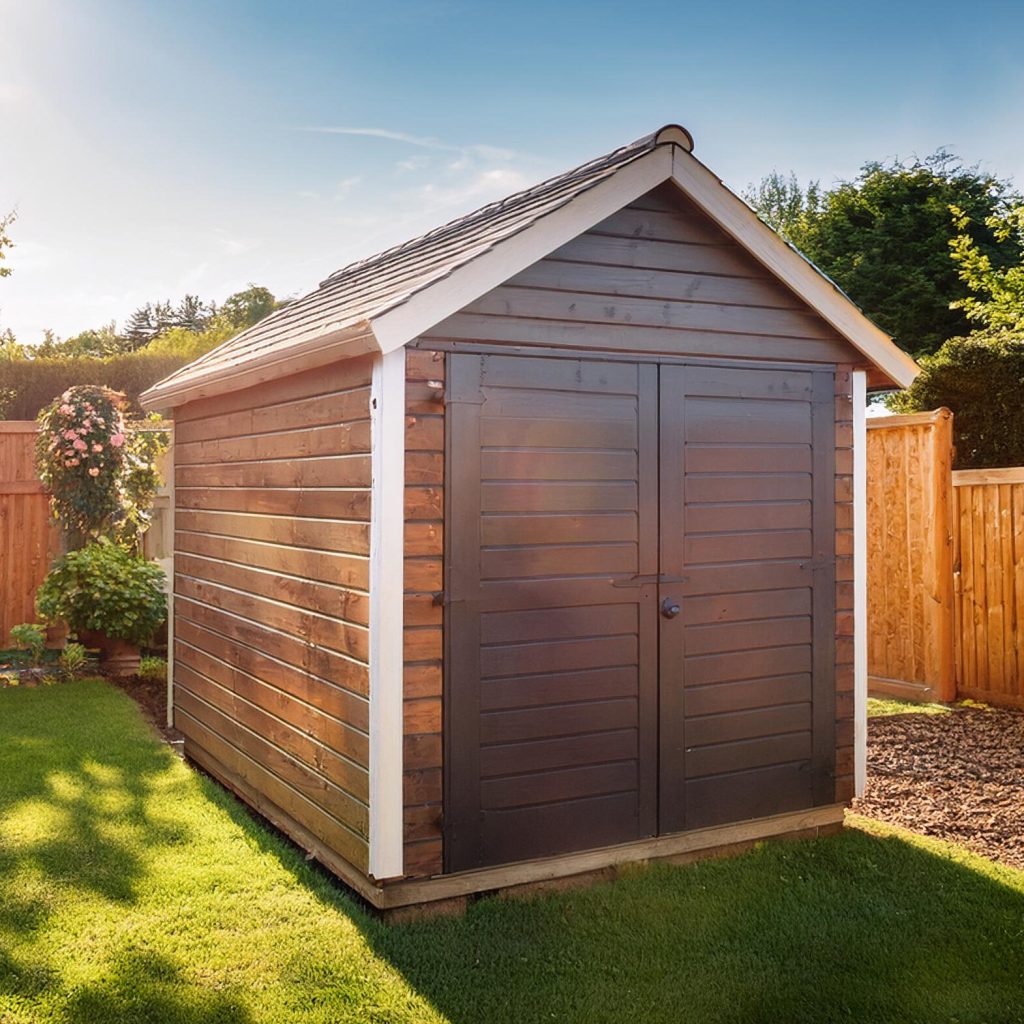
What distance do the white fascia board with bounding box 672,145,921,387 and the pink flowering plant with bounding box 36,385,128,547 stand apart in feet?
23.4

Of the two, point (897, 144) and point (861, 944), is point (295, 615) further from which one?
point (897, 144)

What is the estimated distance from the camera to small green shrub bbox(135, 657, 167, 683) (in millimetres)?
8792

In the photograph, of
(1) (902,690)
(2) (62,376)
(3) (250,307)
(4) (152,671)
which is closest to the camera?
(1) (902,690)

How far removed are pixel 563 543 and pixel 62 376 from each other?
933 inches

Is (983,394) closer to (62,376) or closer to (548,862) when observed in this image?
(548,862)

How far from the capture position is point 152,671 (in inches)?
351

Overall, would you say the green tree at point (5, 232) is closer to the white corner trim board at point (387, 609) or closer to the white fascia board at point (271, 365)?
the white fascia board at point (271, 365)

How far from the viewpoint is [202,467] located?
6012 mm

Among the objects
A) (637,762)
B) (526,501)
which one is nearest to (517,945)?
(637,762)

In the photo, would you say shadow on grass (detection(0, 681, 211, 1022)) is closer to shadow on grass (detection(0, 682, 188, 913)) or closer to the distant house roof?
shadow on grass (detection(0, 682, 188, 913))

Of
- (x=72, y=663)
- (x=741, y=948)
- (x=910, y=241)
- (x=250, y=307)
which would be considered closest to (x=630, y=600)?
(x=741, y=948)

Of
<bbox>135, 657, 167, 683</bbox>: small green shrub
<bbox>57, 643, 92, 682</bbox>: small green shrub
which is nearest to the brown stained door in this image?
<bbox>135, 657, 167, 683</bbox>: small green shrub

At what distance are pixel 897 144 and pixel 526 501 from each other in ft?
76.9

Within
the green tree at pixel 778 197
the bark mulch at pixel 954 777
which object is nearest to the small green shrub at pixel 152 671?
the bark mulch at pixel 954 777
